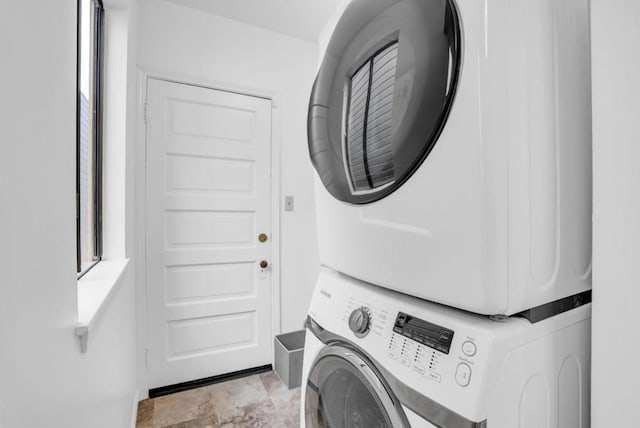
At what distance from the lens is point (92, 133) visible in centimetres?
135

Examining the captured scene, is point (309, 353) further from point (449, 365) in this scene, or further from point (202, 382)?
point (202, 382)

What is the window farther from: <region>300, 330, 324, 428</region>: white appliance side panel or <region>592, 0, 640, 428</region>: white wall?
<region>592, 0, 640, 428</region>: white wall

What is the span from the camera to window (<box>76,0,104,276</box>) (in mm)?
1197

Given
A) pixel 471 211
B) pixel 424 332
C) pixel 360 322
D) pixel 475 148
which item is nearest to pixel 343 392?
pixel 360 322

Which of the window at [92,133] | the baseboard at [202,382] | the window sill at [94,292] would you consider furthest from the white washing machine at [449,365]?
the baseboard at [202,382]

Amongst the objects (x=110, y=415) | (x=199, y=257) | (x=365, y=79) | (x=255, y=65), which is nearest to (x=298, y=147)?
(x=255, y=65)

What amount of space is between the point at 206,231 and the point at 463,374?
1.91m

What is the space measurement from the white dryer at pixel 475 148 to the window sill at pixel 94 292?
68cm

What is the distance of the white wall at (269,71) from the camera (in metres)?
2.00

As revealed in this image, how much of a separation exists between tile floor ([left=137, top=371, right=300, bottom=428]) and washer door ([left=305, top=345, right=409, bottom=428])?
0.97 m

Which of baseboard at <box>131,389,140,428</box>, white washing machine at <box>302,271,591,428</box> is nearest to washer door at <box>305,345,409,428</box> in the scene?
white washing machine at <box>302,271,591,428</box>

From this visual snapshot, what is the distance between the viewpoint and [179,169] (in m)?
2.06

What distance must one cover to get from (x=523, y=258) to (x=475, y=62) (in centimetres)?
37

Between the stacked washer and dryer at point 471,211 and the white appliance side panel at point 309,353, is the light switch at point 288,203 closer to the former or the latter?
the white appliance side panel at point 309,353
